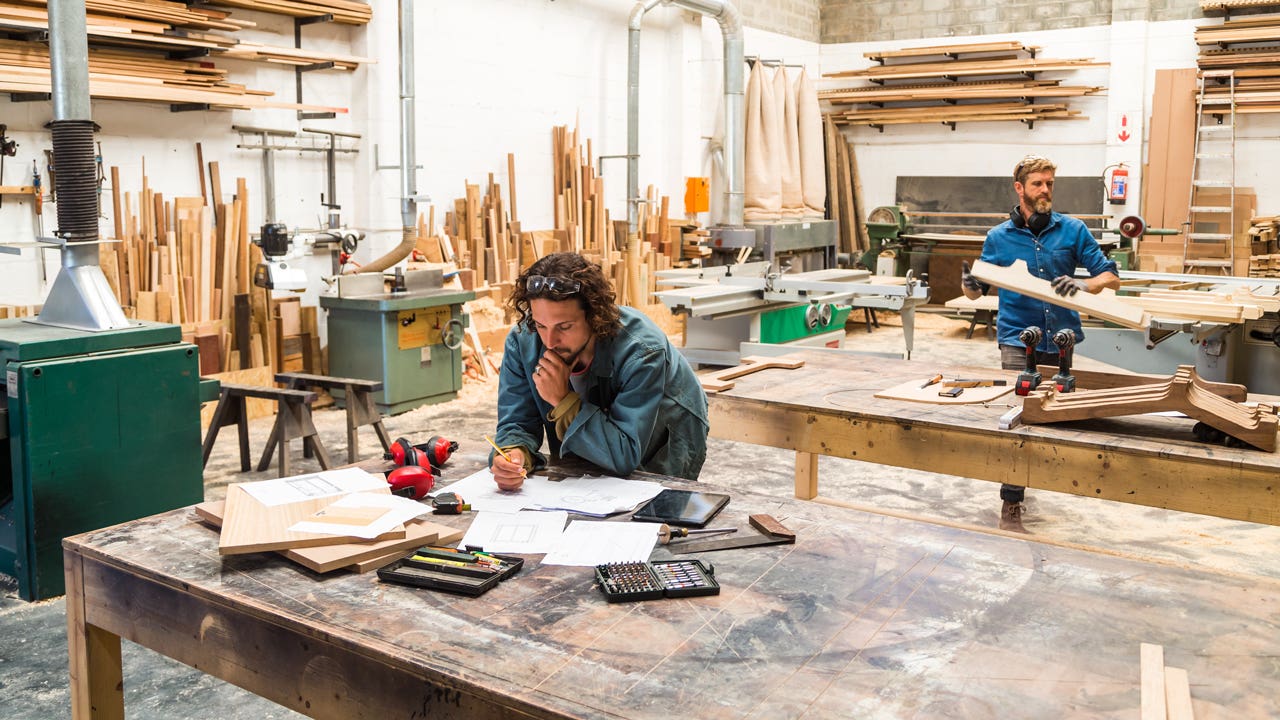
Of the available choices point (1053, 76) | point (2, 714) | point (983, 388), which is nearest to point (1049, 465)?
point (983, 388)

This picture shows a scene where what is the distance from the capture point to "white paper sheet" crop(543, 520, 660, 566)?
1.89m

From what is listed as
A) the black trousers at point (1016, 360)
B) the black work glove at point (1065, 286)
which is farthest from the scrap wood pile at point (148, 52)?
the black work glove at point (1065, 286)

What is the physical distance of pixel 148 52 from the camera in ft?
17.1

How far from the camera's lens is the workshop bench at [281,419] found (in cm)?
446

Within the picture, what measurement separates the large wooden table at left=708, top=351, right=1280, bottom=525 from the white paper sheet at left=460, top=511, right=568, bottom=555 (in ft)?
4.08

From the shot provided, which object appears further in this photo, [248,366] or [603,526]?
[248,366]

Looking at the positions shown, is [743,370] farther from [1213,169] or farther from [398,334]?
[1213,169]

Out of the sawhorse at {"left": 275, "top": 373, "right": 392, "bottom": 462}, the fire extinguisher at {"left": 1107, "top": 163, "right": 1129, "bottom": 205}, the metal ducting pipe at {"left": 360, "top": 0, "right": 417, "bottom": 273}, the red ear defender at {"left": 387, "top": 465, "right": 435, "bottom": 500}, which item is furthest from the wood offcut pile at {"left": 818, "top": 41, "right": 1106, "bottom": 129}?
the red ear defender at {"left": 387, "top": 465, "right": 435, "bottom": 500}

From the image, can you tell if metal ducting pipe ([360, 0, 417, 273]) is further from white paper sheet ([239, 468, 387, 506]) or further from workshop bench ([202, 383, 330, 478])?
white paper sheet ([239, 468, 387, 506])

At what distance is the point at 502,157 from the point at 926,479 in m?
3.85

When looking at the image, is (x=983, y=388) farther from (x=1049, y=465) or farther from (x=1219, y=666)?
(x=1219, y=666)

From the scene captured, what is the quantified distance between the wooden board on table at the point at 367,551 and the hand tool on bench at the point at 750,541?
43 cm

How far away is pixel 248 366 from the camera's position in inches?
229

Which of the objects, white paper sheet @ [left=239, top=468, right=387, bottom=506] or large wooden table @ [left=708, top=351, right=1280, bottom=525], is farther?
large wooden table @ [left=708, top=351, right=1280, bottom=525]
